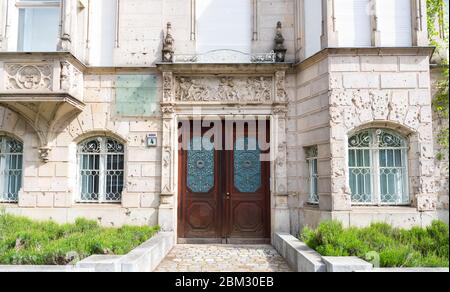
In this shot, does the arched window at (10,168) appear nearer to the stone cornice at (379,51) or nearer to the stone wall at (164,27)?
the stone wall at (164,27)

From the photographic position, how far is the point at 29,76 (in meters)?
7.68

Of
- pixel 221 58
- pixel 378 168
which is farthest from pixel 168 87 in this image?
pixel 378 168

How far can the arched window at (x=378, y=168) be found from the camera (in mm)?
7668

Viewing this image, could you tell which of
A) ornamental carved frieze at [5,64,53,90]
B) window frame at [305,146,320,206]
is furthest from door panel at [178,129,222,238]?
ornamental carved frieze at [5,64,53,90]

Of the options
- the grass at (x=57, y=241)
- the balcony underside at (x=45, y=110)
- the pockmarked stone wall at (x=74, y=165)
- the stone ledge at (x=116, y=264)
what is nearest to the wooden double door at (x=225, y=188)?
the pockmarked stone wall at (x=74, y=165)

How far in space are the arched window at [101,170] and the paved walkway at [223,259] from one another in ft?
6.44

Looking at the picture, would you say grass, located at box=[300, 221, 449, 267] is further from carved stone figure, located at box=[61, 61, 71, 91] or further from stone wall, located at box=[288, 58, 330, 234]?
carved stone figure, located at box=[61, 61, 71, 91]

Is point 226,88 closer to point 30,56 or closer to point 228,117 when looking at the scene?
point 228,117

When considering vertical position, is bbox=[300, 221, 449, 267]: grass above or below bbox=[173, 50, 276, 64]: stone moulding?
below

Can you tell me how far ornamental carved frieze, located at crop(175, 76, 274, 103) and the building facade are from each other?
3cm

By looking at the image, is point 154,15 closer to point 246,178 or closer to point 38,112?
point 38,112

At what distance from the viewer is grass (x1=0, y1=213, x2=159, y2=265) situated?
512 centimetres

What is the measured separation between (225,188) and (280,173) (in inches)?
51.0
